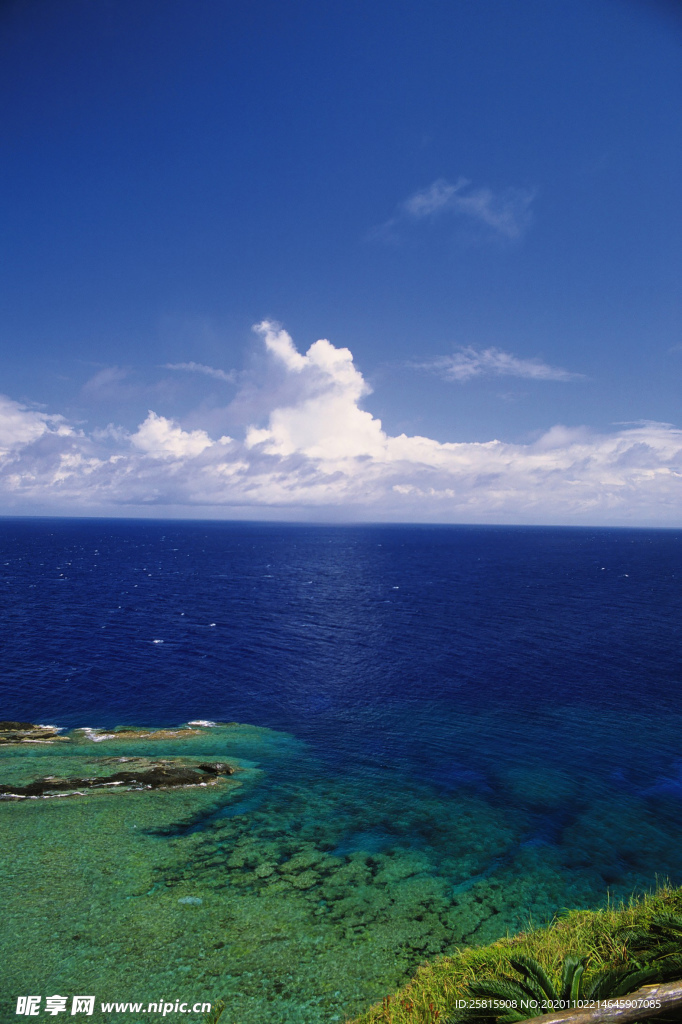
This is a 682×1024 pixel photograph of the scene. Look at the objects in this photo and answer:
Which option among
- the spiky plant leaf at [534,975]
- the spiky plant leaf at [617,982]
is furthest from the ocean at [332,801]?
the spiky plant leaf at [617,982]

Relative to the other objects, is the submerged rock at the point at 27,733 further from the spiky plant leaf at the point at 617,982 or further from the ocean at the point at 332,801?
the spiky plant leaf at the point at 617,982

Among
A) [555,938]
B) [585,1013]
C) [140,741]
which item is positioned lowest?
[140,741]

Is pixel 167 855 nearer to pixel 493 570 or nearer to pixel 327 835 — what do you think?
pixel 327 835

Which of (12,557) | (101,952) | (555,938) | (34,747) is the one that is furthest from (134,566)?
(555,938)

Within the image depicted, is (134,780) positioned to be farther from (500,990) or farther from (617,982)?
(617,982)

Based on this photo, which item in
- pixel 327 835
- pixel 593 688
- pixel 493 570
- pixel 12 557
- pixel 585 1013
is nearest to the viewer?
pixel 585 1013

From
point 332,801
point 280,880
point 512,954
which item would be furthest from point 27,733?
point 512,954

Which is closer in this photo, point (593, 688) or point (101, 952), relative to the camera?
point (101, 952)
